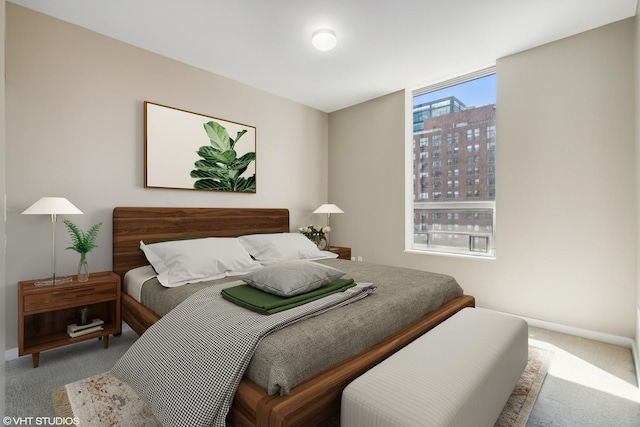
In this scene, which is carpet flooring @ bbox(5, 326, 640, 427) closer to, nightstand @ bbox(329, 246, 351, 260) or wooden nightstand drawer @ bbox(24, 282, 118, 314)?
wooden nightstand drawer @ bbox(24, 282, 118, 314)

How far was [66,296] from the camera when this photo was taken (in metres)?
2.19

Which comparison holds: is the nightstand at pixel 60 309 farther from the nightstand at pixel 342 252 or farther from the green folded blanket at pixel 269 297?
the nightstand at pixel 342 252

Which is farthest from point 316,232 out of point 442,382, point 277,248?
point 442,382

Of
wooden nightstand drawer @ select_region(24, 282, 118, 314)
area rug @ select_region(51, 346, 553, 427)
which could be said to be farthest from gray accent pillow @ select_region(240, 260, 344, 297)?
wooden nightstand drawer @ select_region(24, 282, 118, 314)

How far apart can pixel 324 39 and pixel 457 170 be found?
2056 millimetres

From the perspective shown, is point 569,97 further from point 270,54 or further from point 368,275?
point 270,54

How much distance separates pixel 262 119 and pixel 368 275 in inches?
95.1

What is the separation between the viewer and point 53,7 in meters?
2.32

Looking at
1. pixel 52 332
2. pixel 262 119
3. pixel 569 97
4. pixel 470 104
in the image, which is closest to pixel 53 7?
pixel 262 119

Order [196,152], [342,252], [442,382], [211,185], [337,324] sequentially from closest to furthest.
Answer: [442,382], [337,324], [196,152], [211,185], [342,252]

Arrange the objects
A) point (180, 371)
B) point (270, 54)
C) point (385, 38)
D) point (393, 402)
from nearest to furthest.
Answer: point (393, 402) < point (180, 371) < point (385, 38) < point (270, 54)

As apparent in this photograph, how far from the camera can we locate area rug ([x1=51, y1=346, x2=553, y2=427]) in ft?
5.35

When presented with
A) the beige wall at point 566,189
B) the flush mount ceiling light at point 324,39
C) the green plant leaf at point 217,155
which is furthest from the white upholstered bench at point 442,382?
the green plant leaf at point 217,155

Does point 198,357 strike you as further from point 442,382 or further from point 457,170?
point 457,170
